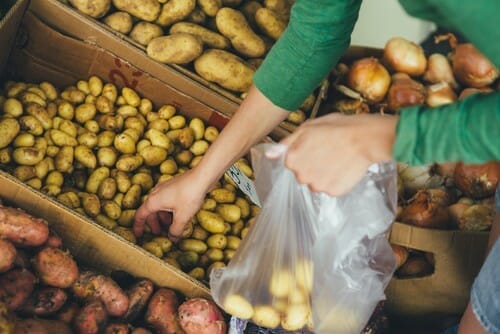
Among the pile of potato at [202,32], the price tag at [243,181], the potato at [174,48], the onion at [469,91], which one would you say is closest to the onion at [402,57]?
the onion at [469,91]

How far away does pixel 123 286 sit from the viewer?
168 cm

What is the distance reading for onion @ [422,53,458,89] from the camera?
2.47 m

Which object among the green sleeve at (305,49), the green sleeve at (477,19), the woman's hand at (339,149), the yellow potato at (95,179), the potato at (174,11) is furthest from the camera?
the potato at (174,11)

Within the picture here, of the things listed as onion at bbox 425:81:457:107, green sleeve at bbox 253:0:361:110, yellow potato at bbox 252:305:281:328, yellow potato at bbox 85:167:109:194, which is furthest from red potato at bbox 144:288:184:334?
onion at bbox 425:81:457:107

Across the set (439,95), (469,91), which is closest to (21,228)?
(439,95)

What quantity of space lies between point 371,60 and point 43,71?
48.2 inches

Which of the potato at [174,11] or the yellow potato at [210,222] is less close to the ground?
the potato at [174,11]

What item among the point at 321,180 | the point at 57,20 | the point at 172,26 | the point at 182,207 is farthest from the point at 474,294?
the point at 57,20

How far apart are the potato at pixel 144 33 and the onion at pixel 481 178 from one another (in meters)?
1.18

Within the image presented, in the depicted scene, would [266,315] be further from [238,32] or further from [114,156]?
[238,32]

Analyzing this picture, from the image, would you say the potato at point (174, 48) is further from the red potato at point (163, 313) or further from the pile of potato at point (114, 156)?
the red potato at point (163, 313)

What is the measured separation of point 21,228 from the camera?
5.02 ft

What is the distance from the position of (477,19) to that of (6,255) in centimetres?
116

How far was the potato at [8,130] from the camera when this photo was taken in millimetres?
1845
